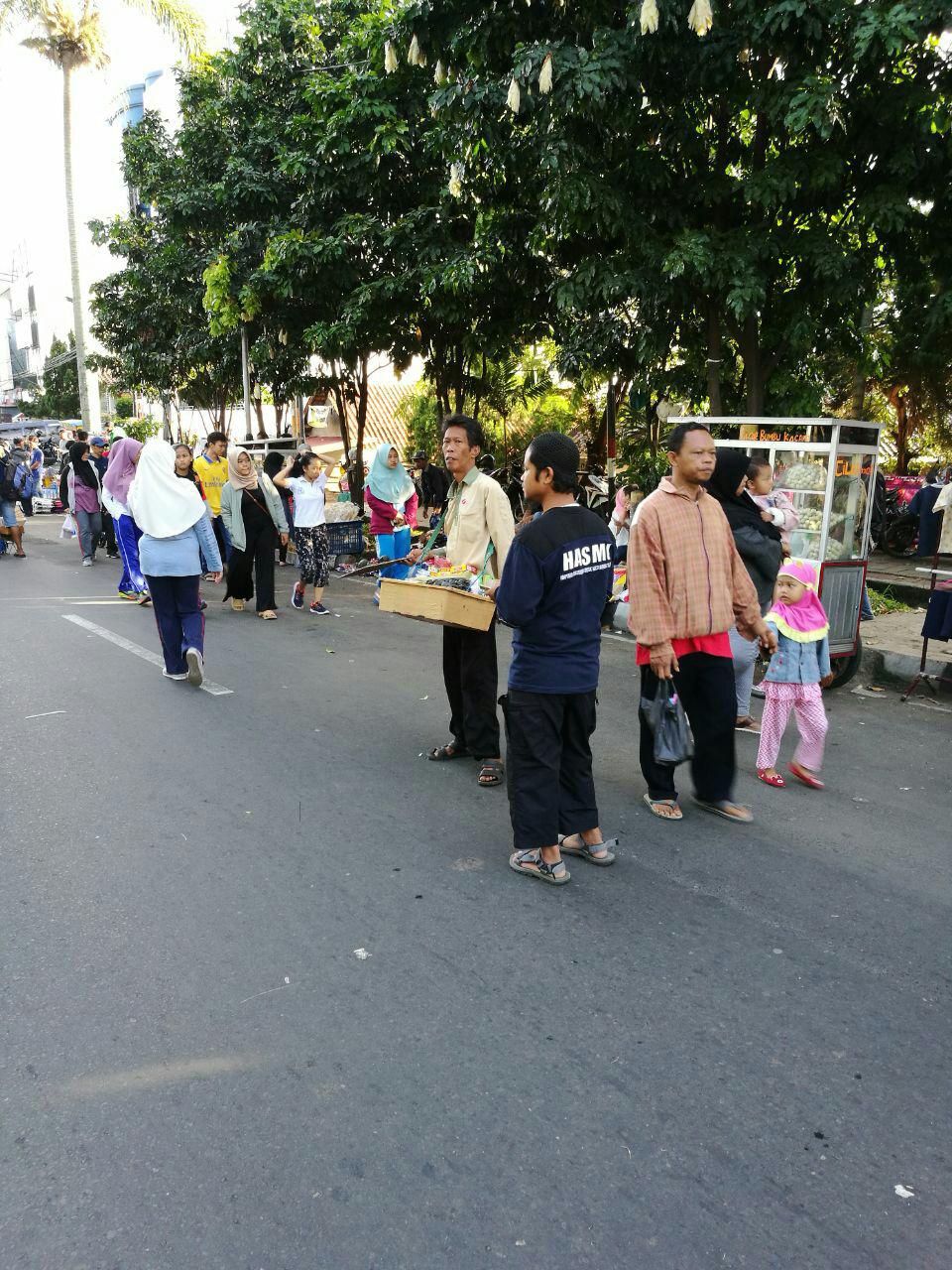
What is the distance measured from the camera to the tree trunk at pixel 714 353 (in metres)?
9.44

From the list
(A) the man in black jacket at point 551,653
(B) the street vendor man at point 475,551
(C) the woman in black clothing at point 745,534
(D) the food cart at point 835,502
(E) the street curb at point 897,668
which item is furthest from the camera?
(E) the street curb at point 897,668

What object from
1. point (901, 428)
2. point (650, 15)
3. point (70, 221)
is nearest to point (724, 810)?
point (650, 15)

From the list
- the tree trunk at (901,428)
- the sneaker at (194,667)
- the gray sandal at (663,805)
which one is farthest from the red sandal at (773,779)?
the tree trunk at (901,428)

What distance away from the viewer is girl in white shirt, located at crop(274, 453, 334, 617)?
34.4ft

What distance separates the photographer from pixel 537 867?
13.2ft

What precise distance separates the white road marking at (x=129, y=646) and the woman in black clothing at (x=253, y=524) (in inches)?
60.6

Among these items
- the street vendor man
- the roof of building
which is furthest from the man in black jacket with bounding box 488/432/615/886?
the roof of building

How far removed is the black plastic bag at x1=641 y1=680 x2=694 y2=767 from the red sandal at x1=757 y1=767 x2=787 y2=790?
39.8 inches

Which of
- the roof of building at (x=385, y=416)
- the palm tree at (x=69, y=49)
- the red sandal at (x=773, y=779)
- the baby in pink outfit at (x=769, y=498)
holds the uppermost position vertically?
the palm tree at (x=69, y=49)

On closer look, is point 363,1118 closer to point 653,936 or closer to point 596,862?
point 653,936

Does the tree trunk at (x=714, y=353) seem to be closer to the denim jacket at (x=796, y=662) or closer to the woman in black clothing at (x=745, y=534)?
the woman in black clothing at (x=745, y=534)

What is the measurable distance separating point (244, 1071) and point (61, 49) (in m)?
30.5

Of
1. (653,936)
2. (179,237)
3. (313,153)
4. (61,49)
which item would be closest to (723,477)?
(653,936)

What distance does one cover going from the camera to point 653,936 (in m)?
3.55
